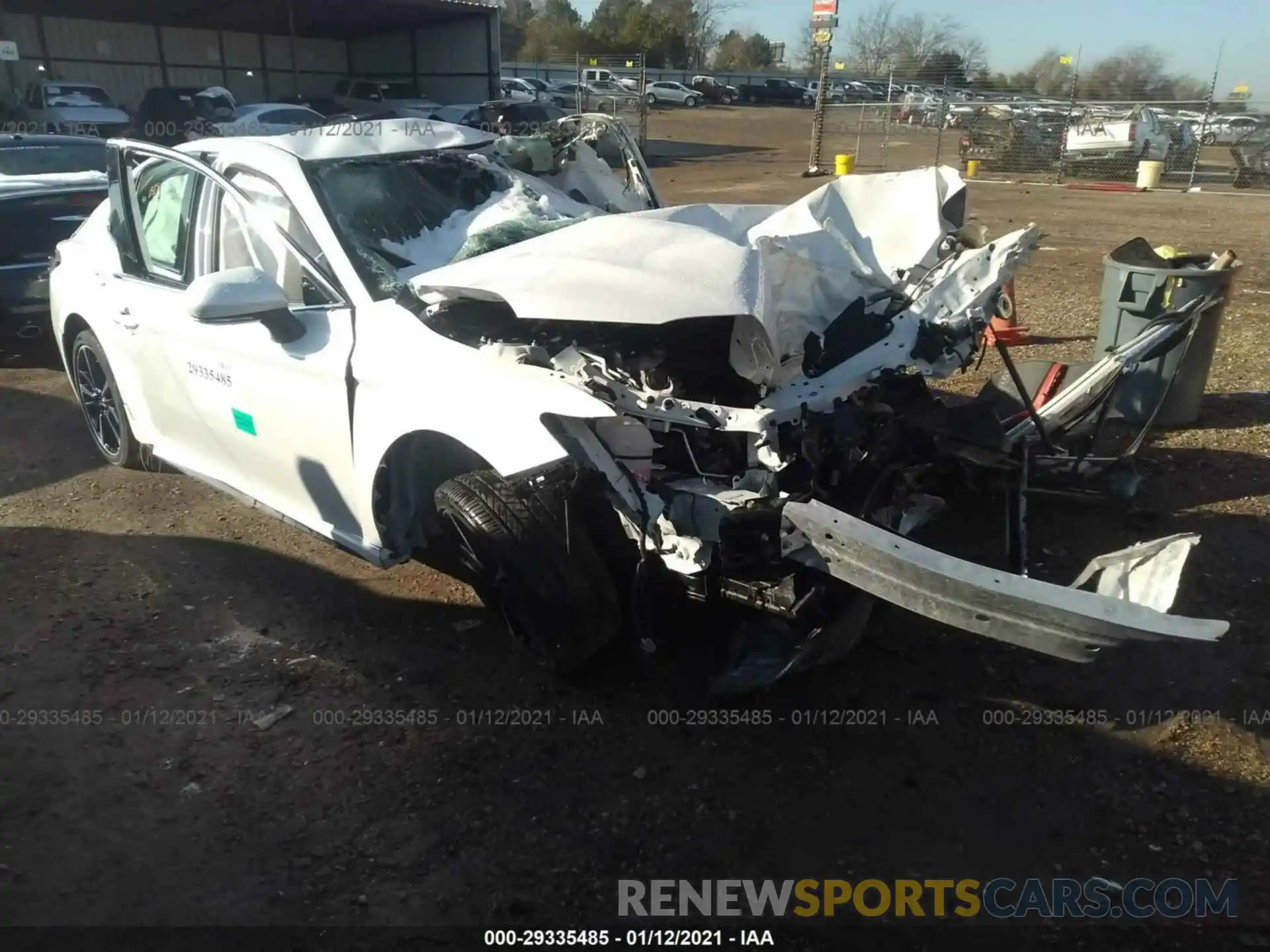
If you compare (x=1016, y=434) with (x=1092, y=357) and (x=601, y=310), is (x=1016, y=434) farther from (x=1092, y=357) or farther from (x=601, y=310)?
(x=1092, y=357)

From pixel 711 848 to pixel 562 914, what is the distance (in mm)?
470

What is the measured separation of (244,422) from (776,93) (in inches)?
2066

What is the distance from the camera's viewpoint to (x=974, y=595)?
2482 millimetres

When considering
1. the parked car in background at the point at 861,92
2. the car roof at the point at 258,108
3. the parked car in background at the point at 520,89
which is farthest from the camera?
the parked car in background at the point at 861,92

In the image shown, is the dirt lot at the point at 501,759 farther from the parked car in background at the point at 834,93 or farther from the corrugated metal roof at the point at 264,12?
the parked car in background at the point at 834,93

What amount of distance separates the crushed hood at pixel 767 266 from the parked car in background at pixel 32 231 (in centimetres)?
537

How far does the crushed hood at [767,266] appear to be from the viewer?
9.78 feet

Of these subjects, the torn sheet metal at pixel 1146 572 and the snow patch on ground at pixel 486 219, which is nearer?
the torn sheet metal at pixel 1146 572

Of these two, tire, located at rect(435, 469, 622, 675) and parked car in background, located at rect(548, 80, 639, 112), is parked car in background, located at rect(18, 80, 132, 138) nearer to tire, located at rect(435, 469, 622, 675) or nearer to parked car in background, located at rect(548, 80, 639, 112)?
parked car in background, located at rect(548, 80, 639, 112)

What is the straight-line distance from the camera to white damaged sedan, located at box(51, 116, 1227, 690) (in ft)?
9.45

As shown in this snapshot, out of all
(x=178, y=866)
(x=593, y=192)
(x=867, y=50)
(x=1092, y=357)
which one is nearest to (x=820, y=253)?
(x=593, y=192)

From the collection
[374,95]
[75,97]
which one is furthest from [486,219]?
[374,95]

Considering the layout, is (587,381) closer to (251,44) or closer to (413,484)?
(413,484)

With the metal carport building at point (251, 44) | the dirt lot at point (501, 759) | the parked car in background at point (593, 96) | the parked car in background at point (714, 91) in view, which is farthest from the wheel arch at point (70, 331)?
the parked car in background at point (714, 91)
